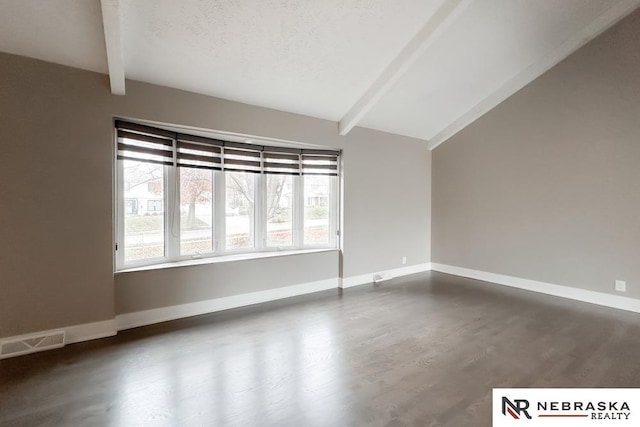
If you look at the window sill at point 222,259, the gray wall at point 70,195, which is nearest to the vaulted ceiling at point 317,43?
the gray wall at point 70,195

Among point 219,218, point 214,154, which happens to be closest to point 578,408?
point 219,218

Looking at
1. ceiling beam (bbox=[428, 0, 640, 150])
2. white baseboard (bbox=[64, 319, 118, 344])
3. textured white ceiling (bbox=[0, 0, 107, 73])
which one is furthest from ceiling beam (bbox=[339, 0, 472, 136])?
white baseboard (bbox=[64, 319, 118, 344])

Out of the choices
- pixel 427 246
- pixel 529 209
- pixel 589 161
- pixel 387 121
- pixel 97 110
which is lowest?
pixel 427 246

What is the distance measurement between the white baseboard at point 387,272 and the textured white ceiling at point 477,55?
2.43 metres

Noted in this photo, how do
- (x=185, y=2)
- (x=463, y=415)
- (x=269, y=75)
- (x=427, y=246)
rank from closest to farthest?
(x=463, y=415)
(x=185, y=2)
(x=269, y=75)
(x=427, y=246)

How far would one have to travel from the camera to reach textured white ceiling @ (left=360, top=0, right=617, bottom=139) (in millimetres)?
3209

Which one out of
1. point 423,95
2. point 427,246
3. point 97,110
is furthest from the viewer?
point 427,246

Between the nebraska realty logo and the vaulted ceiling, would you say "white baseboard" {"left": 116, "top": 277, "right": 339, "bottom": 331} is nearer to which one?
the vaulted ceiling

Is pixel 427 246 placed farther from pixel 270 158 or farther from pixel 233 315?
pixel 233 315

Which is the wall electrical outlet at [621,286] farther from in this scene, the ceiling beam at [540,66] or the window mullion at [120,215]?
the window mullion at [120,215]

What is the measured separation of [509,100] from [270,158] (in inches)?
150

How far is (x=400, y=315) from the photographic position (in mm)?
3596

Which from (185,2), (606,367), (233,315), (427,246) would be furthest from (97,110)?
(427,246)

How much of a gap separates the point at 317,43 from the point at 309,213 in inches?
95.3
